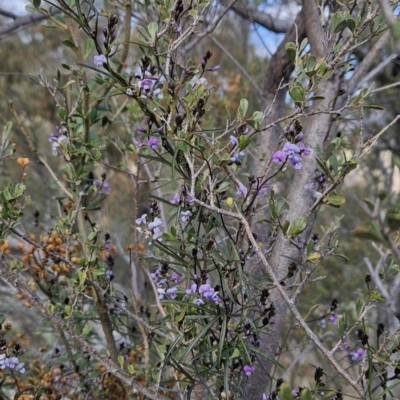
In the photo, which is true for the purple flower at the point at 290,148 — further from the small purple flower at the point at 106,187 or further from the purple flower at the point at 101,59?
the small purple flower at the point at 106,187

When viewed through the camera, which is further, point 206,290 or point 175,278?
point 175,278

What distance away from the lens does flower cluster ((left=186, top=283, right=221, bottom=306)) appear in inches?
34.2

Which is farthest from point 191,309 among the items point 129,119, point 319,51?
point 129,119

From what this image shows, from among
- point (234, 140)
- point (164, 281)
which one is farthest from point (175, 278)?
point (234, 140)

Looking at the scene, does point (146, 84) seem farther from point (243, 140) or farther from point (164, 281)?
point (164, 281)

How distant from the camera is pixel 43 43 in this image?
4992mm

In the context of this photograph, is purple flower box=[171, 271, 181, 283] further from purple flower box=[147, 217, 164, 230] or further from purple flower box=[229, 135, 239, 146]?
purple flower box=[229, 135, 239, 146]

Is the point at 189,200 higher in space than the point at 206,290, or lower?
higher

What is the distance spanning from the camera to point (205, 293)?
2.85 ft

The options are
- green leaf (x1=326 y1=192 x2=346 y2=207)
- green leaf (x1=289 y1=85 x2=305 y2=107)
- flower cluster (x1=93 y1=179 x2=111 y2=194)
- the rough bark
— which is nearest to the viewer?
green leaf (x1=289 y1=85 x2=305 y2=107)

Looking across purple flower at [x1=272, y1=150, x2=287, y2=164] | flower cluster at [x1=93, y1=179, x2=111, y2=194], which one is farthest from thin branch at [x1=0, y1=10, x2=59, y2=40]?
purple flower at [x1=272, y1=150, x2=287, y2=164]

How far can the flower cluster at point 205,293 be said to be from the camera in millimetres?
870

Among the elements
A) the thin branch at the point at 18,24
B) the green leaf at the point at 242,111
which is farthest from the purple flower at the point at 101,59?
the thin branch at the point at 18,24

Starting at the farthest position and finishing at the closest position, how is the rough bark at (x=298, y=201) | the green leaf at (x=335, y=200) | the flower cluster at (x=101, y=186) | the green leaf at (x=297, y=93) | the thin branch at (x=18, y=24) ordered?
the thin branch at (x=18, y=24)
the flower cluster at (x=101, y=186)
the rough bark at (x=298, y=201)
the green leaf at (x=335, y=200)
the green leaf at (x=297, y=93)
